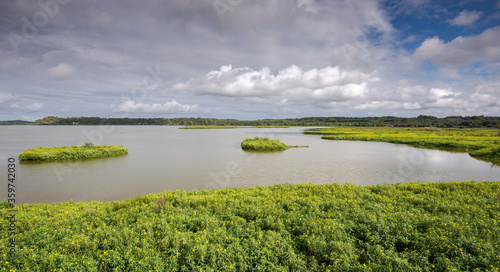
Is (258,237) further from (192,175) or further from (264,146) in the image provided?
(264,146)

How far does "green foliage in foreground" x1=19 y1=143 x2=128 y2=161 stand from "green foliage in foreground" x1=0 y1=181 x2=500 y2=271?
24.5 metres

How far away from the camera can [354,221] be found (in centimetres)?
987

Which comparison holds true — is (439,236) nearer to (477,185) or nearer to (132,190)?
(477,185)

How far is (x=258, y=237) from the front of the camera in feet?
27.6

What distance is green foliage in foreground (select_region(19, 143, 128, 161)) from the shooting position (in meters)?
29.2

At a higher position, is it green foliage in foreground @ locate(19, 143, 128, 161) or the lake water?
green foliage in foreground @ locate(19, 143, 128, 161)

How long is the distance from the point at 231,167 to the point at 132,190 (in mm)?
11972

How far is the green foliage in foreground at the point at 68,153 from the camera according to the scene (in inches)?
1151

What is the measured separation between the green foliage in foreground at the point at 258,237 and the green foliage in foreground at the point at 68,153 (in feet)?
80.3

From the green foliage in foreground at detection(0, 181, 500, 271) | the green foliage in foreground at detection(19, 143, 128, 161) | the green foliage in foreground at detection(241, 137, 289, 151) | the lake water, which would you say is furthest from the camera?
the green foliage in foreground at detection(241, 137, 289, 151)

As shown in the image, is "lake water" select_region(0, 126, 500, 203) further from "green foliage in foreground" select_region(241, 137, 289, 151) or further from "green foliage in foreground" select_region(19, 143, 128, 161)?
"green foliage in foreground" select_region(241, 137, 289, 151)

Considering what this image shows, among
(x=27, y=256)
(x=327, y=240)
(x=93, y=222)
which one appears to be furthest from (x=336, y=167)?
(x=27, y=256)

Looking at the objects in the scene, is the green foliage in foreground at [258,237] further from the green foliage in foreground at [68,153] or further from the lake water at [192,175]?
the green foliage in foreground at [68,153]

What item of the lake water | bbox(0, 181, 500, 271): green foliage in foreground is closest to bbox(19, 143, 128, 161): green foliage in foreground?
the lake water
